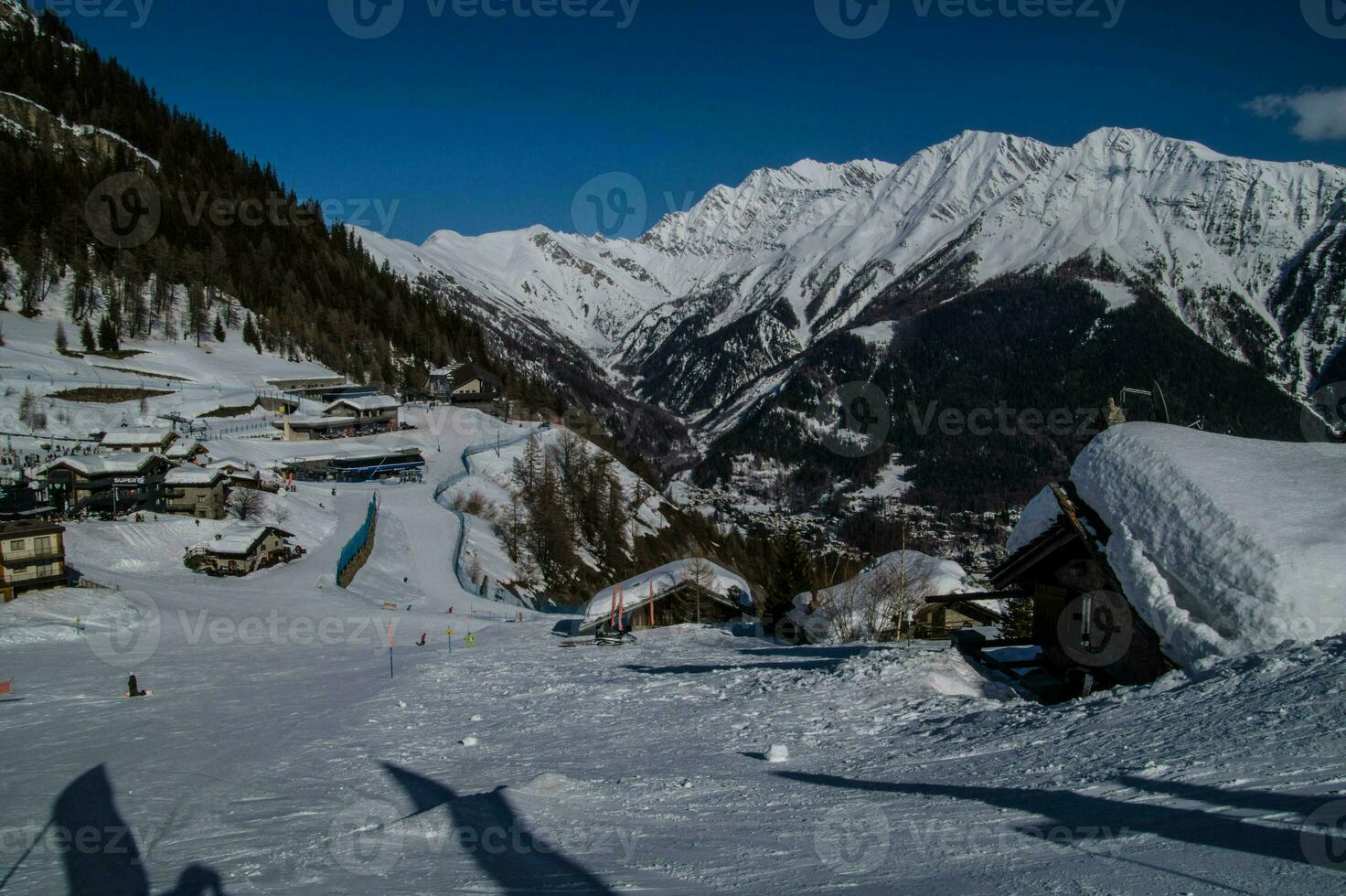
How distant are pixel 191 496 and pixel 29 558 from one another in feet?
64.0

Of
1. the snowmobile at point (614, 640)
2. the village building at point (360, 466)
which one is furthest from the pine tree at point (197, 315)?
the snowmobile at point (614, 640)

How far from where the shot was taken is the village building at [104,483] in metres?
51.1

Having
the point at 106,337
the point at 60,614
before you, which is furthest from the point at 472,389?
the point at 60,614

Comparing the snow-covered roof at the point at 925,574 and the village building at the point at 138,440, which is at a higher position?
the village building at the point at 138,440

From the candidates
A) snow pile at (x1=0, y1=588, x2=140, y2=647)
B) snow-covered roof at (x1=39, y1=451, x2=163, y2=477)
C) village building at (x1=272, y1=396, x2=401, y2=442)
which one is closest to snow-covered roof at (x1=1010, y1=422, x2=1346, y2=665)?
snow pile at (x1=0, y1=588, x2=140, y2=647)

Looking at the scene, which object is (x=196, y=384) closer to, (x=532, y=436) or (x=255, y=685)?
(x=532, y=436)

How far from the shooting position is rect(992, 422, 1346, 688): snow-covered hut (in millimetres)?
7898

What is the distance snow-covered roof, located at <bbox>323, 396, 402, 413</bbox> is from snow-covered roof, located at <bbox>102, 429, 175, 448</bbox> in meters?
26.5

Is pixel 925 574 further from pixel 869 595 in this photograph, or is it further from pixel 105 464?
pixel 105 464

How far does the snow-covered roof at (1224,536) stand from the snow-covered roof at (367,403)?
89766 millimetres

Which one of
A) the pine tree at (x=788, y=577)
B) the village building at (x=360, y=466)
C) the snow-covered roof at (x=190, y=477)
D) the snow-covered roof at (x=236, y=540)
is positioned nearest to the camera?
the pine tree at (x=788, y=577)

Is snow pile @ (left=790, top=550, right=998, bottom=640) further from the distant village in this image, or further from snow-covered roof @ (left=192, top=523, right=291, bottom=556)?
the distant village

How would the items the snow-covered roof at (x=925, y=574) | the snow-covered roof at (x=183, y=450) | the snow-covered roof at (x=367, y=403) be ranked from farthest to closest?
the snow-covered roof at (x=367, y=403)
the snow-covered roof at (x=183, y=450)
the snow-covered roof at (x=925, y=574)

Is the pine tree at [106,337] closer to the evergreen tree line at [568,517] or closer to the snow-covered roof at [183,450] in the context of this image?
the snow-covered roof at [183,450]
